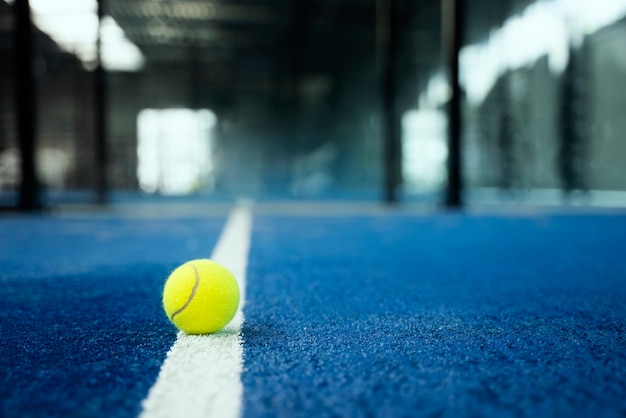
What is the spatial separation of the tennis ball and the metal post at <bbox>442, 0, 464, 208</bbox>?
4.91m

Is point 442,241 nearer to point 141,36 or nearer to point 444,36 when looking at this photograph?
point 444,36

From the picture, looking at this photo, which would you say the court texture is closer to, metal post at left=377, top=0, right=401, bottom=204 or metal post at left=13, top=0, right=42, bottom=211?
metal post at left=13, top=0, right=42, bottom=211

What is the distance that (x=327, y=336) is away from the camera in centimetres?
125

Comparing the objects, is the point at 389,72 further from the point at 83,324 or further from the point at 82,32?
the point at 82,32

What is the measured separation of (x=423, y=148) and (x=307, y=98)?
4117 mm

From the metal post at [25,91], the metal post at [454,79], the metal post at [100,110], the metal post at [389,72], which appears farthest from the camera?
the metal post at [389,72]

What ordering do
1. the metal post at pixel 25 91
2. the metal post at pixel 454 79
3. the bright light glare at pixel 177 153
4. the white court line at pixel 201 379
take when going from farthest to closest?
the bright light glare at pixel 177 153, the metal post at pixel 454 79, the metal post at pixel 25 91, the white court line at pixel 201 379

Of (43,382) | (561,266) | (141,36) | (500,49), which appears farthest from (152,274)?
(141,36)

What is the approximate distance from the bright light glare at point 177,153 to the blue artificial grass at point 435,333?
13.7 m

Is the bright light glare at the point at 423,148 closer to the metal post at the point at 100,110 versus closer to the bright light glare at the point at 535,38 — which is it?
the bright light glare at the point at 535,38

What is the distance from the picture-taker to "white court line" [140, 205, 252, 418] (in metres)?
0.83

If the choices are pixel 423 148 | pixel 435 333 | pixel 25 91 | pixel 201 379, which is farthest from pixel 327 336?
pixel 423 148

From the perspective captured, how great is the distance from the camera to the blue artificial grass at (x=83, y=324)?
2.94 ft

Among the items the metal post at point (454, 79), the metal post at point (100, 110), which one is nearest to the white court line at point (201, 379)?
the metal post at point (454, 79)
